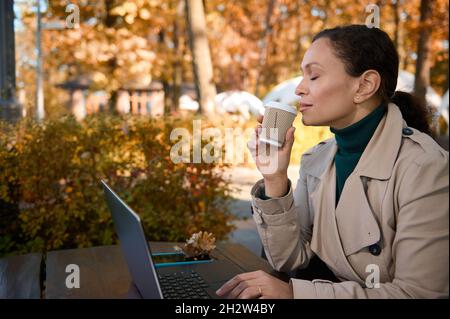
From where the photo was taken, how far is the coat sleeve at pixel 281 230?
1.92 metres

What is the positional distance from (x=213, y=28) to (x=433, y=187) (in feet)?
70.3

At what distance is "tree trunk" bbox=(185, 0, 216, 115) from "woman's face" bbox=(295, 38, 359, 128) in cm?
746

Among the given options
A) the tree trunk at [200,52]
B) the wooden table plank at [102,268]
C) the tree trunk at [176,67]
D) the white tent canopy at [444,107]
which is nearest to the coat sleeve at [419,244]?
the wooden table plank at [102,268]

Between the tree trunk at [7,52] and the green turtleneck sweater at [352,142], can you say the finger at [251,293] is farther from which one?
the tree trunk at [7,52]

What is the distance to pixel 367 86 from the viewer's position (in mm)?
1810

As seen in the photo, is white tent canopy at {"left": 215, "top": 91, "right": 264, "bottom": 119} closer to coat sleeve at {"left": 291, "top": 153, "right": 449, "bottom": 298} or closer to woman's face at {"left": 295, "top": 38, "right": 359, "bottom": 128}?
woman's face at {"left": 295, "top": 38, "right": 359, "bottom": 128}

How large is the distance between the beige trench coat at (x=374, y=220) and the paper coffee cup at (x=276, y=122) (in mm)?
242

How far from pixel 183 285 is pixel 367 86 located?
38.9 inches

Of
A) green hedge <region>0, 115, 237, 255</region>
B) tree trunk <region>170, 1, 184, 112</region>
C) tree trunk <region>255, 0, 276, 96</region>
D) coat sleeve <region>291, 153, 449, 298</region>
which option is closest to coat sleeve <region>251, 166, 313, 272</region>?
coat sleeve <region>291, 153, 449, 298</region>

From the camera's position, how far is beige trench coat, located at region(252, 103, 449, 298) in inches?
57.0

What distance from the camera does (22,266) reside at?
2.03 m

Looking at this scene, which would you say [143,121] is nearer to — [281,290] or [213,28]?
[281,290]

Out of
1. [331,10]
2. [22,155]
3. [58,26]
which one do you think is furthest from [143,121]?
[331,10]
